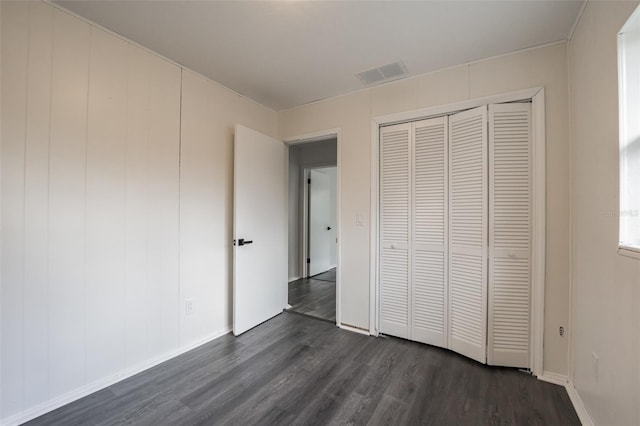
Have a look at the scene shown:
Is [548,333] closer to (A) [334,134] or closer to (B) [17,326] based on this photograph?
(A) [334,134]

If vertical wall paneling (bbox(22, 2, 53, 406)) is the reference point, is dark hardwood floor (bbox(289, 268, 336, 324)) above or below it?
below

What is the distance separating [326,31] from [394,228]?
1.74 metres

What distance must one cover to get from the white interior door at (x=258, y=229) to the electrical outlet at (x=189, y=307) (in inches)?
14.7

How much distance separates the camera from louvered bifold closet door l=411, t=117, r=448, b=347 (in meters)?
2.36

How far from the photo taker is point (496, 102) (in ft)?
6.98

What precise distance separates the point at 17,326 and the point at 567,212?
355 cm

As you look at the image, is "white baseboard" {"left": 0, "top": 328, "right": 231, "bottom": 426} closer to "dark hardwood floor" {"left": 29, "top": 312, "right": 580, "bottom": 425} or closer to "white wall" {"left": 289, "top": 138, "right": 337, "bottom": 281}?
"dark hardwood floor" {"left": 29, "top": 312, "right": 580, "bottom": 425}

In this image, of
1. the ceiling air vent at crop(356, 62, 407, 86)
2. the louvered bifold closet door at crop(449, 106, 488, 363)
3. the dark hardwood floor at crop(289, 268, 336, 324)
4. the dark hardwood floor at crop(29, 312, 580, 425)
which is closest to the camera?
the dark hardwood floor at crop(29, 312, 580, 425)

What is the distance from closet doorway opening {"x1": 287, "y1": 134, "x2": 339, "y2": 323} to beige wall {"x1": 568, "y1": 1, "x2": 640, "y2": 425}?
2.81m

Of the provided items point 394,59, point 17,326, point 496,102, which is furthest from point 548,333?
point 17,326

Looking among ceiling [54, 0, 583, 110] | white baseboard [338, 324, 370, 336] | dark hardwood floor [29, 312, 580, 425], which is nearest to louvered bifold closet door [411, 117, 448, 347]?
dark hardwood floor [29, 312, 580, 425]

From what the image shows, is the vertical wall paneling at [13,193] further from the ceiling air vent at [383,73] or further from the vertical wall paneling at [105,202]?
the ceiling air vent at [383,73]

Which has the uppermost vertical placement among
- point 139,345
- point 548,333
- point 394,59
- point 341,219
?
point 394,59

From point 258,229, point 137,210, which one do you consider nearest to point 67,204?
point 137,210
